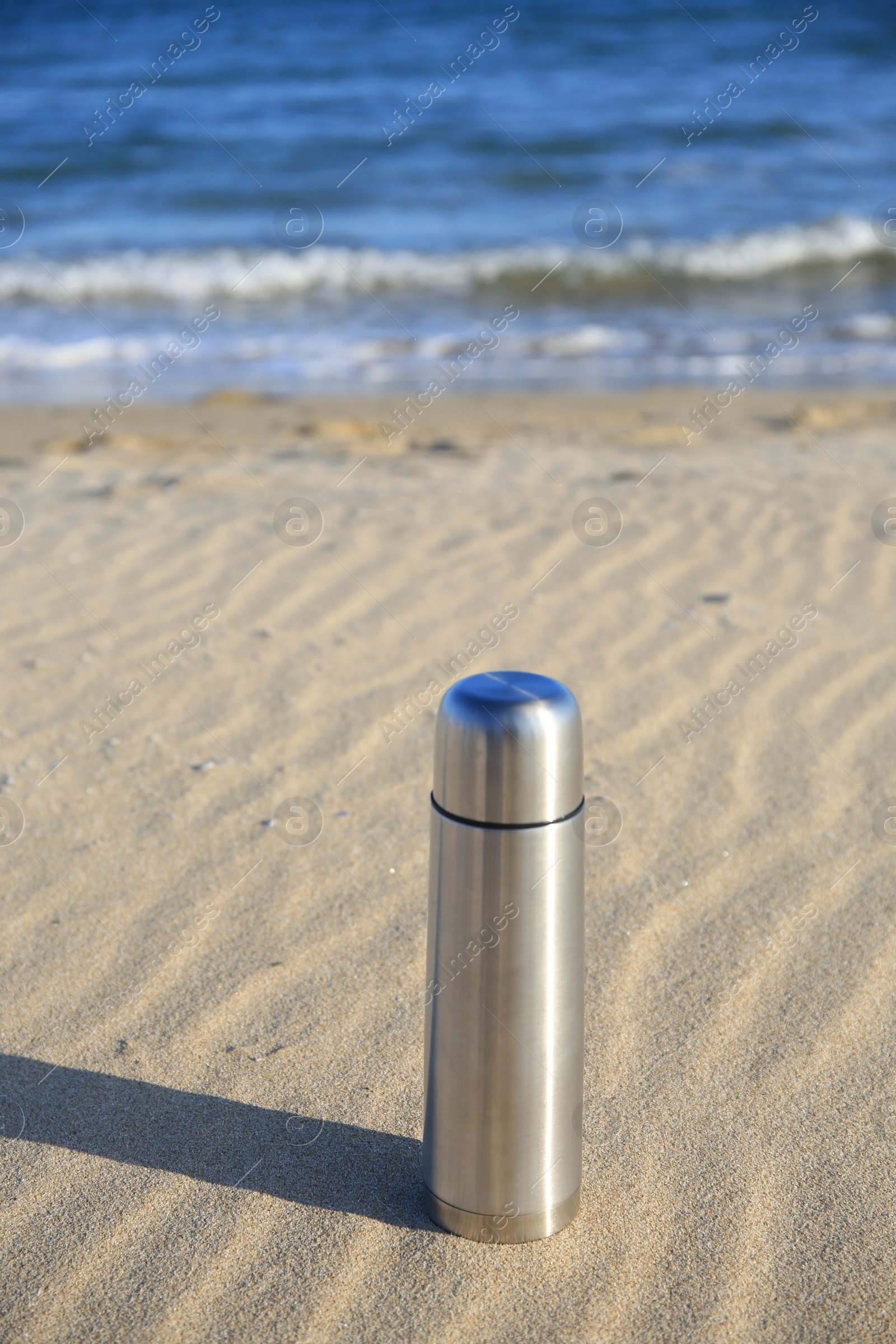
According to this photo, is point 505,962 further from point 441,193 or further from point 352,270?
point 441,193

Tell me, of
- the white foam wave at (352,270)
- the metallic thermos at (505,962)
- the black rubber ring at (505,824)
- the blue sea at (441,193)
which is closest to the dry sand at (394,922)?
the metallic thermos at (505,962)

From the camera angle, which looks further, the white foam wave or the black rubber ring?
the white foam wave

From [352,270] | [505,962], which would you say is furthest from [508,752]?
[352,270]

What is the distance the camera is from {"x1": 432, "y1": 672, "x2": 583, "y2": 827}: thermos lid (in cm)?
156

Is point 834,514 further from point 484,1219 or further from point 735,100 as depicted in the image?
point 735,100

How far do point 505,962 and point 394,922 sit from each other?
3.20 ft

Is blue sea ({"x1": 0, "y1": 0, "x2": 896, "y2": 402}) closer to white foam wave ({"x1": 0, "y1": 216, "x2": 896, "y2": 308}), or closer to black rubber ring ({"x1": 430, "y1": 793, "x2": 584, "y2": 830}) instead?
white foam wave ({"x1": 0, "y1": 216, "x2": 896, "y2": 308})

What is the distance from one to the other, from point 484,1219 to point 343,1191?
10.7 inches

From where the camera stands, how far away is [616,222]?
13414 mm

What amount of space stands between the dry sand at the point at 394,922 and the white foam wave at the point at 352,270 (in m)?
7.06

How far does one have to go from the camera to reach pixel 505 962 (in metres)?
1.67

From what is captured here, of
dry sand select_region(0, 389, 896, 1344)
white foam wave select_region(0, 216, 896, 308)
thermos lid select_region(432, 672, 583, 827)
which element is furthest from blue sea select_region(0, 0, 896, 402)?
thermos lid select_region(432, 672, 583, 827)

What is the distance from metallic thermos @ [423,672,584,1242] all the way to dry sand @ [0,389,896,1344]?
4.9 inches

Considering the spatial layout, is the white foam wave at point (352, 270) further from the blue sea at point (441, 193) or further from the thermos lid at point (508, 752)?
the thermos lid at point (508, 752)
